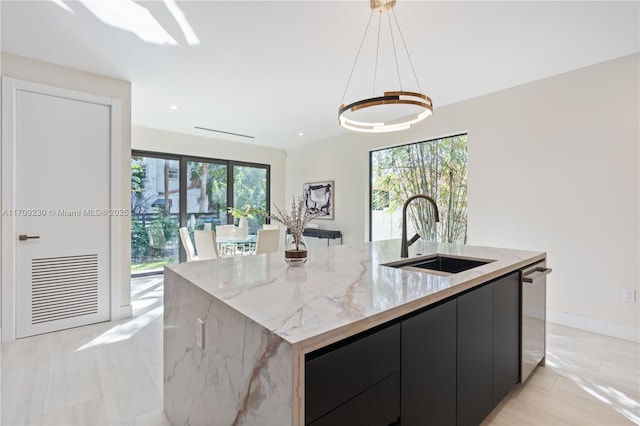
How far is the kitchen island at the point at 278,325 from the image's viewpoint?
2.72 ft

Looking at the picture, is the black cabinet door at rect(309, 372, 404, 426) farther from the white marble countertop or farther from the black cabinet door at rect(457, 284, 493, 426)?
the black cabinet door at rect(457, 284, 493, 426)

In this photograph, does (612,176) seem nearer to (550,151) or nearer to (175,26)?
(550,151)

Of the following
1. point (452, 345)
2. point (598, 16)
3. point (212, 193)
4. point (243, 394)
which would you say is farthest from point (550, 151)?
point (212, 193)

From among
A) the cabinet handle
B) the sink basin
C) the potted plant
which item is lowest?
the cabinet handle

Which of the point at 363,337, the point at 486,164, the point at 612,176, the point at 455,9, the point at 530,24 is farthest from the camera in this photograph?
the point at 486,164

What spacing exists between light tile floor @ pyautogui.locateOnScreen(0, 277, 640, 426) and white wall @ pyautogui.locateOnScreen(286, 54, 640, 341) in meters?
0.53

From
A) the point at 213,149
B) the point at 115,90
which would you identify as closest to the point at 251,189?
the point at 213,149

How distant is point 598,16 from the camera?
228cm

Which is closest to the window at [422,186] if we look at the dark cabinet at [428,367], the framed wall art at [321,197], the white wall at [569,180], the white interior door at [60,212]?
the white wall at [569,180]

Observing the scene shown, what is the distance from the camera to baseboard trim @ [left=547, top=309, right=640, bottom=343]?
9.25ft

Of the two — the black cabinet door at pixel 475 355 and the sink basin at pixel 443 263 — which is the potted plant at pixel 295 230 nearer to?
the sink basin at pixel 443 263

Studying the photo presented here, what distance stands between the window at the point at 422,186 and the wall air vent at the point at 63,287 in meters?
3.98

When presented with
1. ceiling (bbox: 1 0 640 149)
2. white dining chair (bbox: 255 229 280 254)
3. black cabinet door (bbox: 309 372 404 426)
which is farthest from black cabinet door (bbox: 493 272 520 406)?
white dining chair (bbox: 255 229 280 254)

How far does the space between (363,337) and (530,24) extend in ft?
9.18
